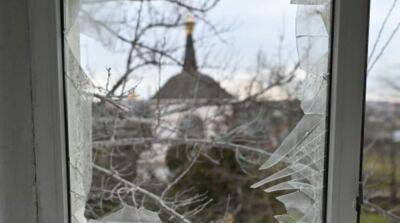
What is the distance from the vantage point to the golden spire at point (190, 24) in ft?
3.93

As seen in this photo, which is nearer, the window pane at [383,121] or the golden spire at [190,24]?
the window pane at [383,121]

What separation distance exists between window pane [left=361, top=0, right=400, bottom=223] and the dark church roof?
59 cm

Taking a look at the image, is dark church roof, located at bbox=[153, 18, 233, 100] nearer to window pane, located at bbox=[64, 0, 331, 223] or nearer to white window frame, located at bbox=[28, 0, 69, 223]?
window pane, located at bbox=[64, 0, 331, 223]

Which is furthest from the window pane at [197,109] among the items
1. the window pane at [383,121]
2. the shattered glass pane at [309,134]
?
the window pane at [383,121]

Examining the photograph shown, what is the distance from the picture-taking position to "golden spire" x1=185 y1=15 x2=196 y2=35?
47.2 inches

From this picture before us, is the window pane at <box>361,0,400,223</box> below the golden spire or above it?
below

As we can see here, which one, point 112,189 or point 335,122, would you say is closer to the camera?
point 335,122

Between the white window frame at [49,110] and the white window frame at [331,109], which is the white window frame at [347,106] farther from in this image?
the white window frame at [49,110]

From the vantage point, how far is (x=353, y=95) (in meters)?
0.79

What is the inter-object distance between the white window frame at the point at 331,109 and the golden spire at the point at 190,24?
467mm

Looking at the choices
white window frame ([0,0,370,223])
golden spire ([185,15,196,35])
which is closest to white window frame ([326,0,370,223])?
white window frame ([0,0,370,223])

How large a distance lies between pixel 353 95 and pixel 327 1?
212mm

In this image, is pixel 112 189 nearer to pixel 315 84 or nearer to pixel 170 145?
pixel 170 145

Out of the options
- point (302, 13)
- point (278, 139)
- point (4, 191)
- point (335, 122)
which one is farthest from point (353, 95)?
point (4, 191)
